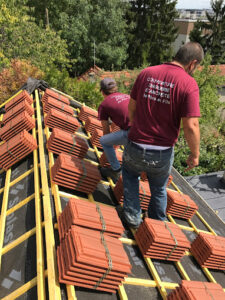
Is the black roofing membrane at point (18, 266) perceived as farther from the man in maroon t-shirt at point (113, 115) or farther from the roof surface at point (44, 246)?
the man in maroon t-shirt at point (113, 115)

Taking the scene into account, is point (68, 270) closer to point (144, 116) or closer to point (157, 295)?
point (157, 295)

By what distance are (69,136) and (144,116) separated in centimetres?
260

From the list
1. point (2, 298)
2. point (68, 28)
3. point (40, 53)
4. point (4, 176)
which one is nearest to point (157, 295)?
point (2, 298)

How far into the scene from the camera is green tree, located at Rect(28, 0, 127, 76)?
1131 inches

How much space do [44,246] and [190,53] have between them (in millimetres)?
3447

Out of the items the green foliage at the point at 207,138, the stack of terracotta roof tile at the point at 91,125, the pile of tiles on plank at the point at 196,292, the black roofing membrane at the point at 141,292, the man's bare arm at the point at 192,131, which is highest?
the man's bare arm at the point at 192,131

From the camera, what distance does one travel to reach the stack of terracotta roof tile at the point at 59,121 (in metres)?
6.25

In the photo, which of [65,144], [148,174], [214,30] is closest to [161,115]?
[148,174]

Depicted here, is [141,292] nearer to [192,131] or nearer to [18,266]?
[18,266]

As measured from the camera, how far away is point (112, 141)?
5168mm

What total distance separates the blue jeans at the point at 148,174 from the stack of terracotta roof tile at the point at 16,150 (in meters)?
2.46

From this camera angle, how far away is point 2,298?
2.87 m

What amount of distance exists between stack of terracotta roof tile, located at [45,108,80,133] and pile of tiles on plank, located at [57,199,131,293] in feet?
11.4

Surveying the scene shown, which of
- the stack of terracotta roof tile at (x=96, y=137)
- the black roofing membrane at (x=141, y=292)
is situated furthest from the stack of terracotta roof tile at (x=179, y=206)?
the stack of terracotta roof tile at (x=96, y=137)
